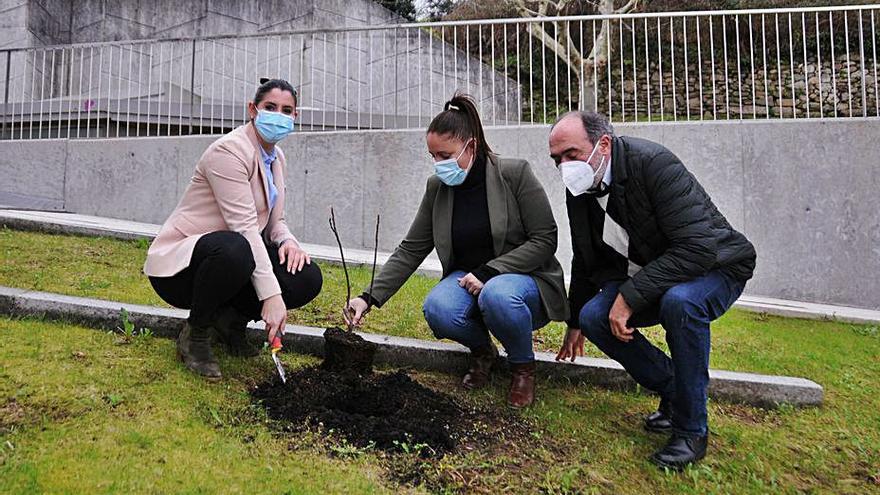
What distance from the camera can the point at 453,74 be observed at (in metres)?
7.79

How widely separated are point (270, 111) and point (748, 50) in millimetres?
7246

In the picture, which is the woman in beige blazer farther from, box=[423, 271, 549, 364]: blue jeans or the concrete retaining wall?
the concrete retaining wall

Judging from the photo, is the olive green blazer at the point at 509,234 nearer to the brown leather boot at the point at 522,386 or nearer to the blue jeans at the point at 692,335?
the brown leather boot at the point at 522,386

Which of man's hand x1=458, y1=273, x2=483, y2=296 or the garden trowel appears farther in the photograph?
man's hand x1=458, y1=273, x2=483, y2=296

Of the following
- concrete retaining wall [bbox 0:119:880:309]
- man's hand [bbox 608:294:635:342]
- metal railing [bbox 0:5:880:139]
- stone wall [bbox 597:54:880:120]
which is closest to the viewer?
man's hand [bbox 608:294:635:342]

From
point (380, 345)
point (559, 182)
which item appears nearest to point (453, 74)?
point (559, 182)

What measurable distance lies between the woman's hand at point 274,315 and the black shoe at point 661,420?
1642mm

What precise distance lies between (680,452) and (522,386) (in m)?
0.72

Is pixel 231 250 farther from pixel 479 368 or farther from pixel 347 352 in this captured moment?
pixel 479 368

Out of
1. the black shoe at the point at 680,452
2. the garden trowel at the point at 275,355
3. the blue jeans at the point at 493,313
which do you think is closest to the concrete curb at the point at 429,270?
the blue jeans at the point at 493,313

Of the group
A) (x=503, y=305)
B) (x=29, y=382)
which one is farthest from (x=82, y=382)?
(x=503, y=305)

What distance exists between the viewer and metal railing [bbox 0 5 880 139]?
700 centimetres

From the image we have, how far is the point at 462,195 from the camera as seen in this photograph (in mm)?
2934

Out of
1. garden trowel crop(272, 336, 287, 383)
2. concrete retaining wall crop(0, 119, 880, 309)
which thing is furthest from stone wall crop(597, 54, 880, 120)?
garden trowel crop(272, 336, 287, 383)
